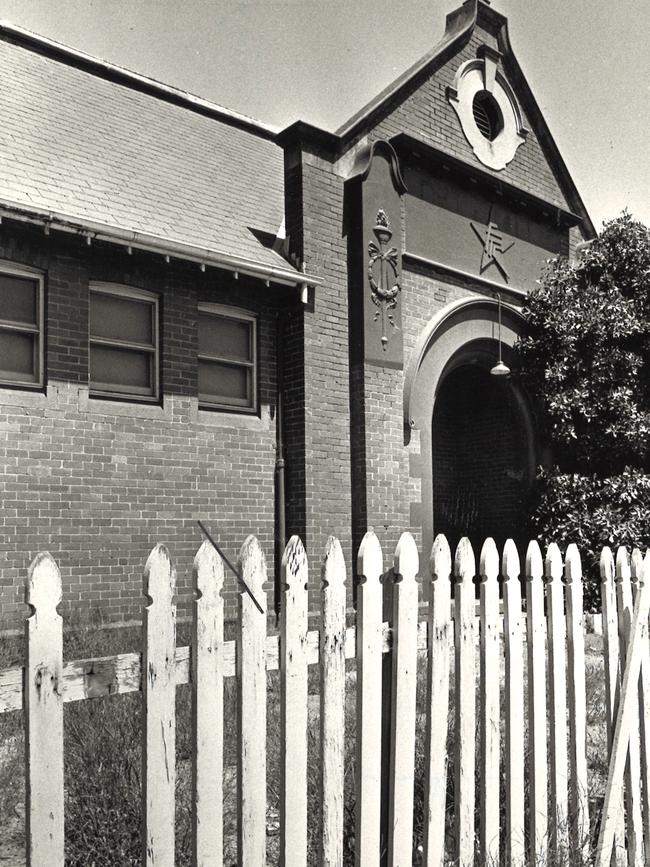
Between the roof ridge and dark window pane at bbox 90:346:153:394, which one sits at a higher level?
the roof ridge

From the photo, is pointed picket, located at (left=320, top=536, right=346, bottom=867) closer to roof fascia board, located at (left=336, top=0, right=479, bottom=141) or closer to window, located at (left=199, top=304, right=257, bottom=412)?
window, located at (left=199, top=304, right=257, bottom=412)

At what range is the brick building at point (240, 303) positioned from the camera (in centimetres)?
931

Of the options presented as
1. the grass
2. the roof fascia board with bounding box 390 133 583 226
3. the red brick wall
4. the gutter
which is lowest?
the grass

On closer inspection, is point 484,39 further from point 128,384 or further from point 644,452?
point 128,384

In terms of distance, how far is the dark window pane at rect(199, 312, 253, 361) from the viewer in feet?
35.3

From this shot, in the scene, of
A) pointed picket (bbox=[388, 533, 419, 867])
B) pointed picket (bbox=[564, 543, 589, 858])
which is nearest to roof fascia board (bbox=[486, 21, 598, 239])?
pointed picket (bbox=[564, 543, 589, 858])

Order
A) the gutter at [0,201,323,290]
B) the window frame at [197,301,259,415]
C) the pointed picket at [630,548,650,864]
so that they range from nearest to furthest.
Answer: the pointed picket at [630,548,650,864] → the gutter at [0,201,323,290] → the window frame at [197,301,259,415]

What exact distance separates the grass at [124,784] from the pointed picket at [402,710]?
342mm

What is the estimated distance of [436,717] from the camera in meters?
3.27

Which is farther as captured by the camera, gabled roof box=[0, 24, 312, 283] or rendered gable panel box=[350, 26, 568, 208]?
rendered gable panel box=[350, 26, 568, 208]

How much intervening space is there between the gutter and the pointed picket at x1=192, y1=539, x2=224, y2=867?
7079 mm

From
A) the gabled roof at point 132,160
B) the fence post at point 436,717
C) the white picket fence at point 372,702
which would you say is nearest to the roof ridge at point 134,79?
the gabled roof at point 132,160

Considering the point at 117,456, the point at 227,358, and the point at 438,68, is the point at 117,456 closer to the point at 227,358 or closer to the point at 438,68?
the point at 227,358

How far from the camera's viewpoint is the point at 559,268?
46.3 feet
